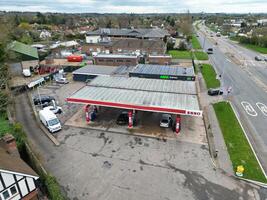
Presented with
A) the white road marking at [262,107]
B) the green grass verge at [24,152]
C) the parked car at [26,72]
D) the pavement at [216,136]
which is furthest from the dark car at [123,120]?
the parked car at [26,72]

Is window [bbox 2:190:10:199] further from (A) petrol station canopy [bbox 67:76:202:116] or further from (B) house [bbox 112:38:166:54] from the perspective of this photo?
(B) house [bbox 112:38:166:54]

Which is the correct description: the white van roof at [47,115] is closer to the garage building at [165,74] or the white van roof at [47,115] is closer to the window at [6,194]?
the window at [6,194]

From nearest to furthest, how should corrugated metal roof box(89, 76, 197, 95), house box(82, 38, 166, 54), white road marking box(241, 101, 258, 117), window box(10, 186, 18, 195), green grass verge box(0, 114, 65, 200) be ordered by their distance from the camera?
1. window box(10, 186, 18, 195)
2. green grass verge box(0, 114, 65, 200)
3. corrugated metal roof box(89, 76, 197, 95)
4. white road marking box(241, 101, 258, 117)
5. house box(82, 38, 166, 54)

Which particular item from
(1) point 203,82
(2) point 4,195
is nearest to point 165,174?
(2) point 4,195

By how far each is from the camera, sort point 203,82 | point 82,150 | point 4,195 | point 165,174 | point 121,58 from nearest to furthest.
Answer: point 4,195 → point 165,174 → point 82,150 → point 203,82 → point 121,58

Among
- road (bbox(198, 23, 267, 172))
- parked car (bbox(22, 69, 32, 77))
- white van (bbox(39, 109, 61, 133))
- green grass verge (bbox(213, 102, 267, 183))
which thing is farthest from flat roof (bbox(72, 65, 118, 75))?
road (bbox(198, 23, 267, 172))

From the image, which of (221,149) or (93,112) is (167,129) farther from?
(93,112)

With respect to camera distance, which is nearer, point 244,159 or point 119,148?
point 244,159
